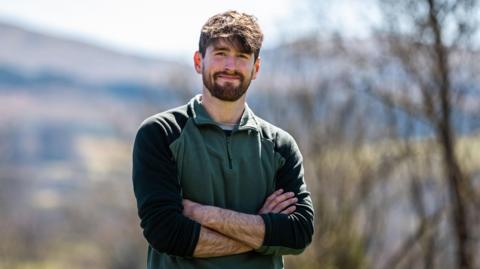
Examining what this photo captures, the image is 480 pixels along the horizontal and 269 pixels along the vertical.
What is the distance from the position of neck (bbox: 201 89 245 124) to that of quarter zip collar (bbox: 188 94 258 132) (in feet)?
0.09

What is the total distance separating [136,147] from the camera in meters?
3.86

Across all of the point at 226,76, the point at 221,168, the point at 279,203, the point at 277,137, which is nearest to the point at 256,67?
the point at 226,76

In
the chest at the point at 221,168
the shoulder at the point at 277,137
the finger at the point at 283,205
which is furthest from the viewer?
the shoulder at the point at 277,137

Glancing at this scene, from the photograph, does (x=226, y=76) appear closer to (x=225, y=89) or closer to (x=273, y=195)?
(x=225, y=89)

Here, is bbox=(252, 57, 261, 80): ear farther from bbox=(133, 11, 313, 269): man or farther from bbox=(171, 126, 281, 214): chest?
bbox=(171, 126, 281, 214): chest

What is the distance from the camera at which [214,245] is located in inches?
148

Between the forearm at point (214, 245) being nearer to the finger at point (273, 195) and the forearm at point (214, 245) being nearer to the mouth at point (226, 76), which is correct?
the finger at point (273, 195)

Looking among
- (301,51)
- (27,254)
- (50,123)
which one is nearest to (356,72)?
(301,51)

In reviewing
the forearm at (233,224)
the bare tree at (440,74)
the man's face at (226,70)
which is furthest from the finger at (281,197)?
the bare tree at (440,74)

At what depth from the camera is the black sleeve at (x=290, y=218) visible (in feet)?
12.6

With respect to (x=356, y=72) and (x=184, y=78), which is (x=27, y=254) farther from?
(x=356, y=72)

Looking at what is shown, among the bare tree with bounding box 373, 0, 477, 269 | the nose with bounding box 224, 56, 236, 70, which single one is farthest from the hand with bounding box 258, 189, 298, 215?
the bare tree with bounding box 373, 0, 477, 269

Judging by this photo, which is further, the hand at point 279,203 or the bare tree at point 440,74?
the bare tree at point 440,74

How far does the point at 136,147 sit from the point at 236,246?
2.04 feet
